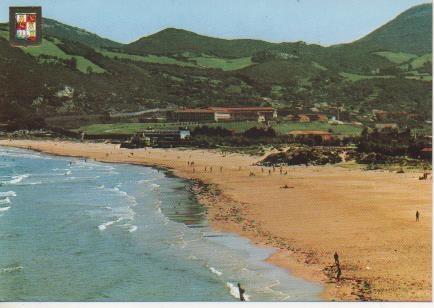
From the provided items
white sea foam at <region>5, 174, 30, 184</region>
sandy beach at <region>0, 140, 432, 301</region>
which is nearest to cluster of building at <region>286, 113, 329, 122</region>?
sandy beach at <region>0, 140, 432, 301</region>

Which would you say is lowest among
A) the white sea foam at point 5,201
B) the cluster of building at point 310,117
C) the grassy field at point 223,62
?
the white sea foam at point 5,201

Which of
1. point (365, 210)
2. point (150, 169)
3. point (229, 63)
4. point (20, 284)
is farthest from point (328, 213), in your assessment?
point (150, 169)

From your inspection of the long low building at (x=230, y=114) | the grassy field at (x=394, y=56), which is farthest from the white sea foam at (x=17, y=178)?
the grassy field at (x=394, y=56)

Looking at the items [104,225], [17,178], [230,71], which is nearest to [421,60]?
[230,71]

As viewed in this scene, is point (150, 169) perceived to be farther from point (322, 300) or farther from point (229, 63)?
point (322, 300)

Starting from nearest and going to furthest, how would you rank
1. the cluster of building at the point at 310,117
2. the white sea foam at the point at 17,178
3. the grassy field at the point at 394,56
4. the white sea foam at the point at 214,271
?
the white sea foam at the point at 214,271 < the grassy field at the point at 394,56 < the cluster of building at the point at 310,117 < the white sea foam at the point at 17,178

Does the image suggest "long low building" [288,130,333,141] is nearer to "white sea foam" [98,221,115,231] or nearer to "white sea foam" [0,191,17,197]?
"white sea foam" [98,221,115,231]

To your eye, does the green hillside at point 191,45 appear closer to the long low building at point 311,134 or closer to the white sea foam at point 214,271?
the long low building at point 311,134

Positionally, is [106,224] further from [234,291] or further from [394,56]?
[394,56]
